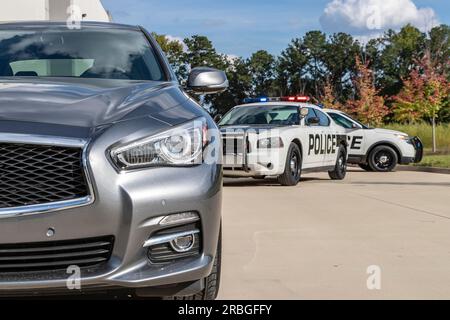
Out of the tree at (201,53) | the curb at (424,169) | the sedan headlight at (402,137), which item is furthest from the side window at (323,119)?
the tree at (201,53)

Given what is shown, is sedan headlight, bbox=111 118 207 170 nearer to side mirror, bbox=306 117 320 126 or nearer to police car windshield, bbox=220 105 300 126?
police car windshield, bbox=220 105 300 126

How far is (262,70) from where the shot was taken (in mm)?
79688

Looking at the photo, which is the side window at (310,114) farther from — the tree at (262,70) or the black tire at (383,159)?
the tree at (262,70)

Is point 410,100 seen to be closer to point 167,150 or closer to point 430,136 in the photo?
point 430,136

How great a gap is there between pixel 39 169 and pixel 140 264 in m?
0.61

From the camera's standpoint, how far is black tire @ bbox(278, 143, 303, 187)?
1160 centimetres

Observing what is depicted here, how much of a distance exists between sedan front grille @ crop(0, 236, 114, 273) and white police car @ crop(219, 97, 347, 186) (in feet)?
27.0

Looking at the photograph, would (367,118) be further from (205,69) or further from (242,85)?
(242,85)

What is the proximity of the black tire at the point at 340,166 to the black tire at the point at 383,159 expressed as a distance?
11.2 ft

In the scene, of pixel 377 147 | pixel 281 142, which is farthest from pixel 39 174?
pixel 377 147

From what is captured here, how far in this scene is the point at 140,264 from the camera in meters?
2.95

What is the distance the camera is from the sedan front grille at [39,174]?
2908 mm

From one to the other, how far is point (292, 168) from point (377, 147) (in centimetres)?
658
